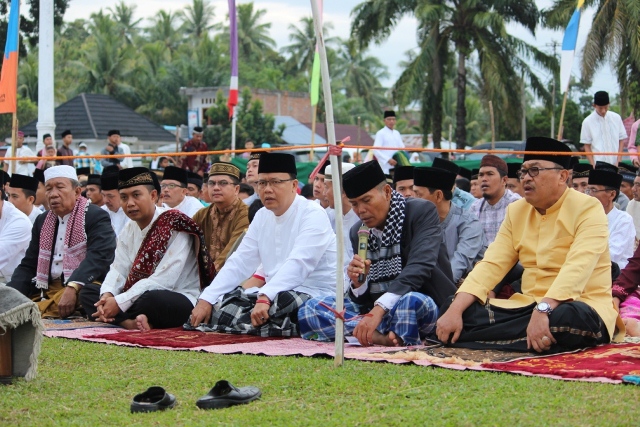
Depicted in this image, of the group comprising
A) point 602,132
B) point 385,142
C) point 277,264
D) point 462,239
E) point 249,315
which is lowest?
point 249,315

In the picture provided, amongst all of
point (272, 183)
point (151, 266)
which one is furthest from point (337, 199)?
point (151, 266)

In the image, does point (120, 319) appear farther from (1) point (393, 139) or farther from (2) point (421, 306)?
(1) point (393, 139)

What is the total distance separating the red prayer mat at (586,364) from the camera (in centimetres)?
481

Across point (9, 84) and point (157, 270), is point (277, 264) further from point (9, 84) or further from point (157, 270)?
point (9, 84)

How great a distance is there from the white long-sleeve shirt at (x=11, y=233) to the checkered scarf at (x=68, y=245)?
1.68ft

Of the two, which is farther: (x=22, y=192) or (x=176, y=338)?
(x=22, y=192)

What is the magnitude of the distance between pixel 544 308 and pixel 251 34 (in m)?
59.7

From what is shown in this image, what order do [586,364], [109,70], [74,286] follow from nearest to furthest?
[586,364]
[74,286]
[109,70]

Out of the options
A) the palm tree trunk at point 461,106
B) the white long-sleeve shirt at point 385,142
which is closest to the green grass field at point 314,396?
the white long-sleeve shirt at point 385,142

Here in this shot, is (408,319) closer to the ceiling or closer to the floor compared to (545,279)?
closer to the floor

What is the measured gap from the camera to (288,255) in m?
7.40

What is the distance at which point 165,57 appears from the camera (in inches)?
2229

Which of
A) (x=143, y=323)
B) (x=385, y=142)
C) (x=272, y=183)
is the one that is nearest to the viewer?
(x=272, y=183)

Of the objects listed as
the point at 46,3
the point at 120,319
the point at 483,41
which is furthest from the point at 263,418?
the point at 483,41
